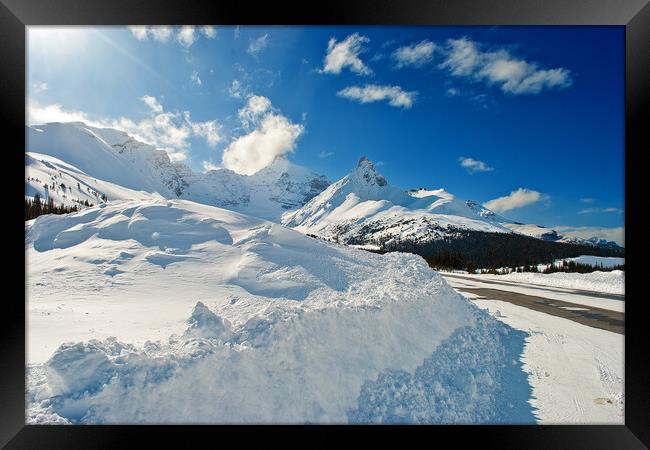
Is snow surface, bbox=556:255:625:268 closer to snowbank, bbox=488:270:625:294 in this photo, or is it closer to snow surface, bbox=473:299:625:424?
snowbank, bbox=488:270:625:294

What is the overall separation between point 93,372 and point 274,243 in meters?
4.95

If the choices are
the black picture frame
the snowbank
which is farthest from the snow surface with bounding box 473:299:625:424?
the snowbank

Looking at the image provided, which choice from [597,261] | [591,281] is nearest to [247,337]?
[591,281]

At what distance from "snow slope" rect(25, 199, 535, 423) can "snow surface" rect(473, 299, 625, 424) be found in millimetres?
313

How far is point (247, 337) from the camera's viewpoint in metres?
4.08

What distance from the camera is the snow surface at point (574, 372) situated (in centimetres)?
430

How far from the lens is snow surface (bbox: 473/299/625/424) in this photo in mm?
4301

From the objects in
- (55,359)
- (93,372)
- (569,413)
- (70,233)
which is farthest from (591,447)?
(70,233)

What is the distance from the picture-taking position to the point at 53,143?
533 feet
